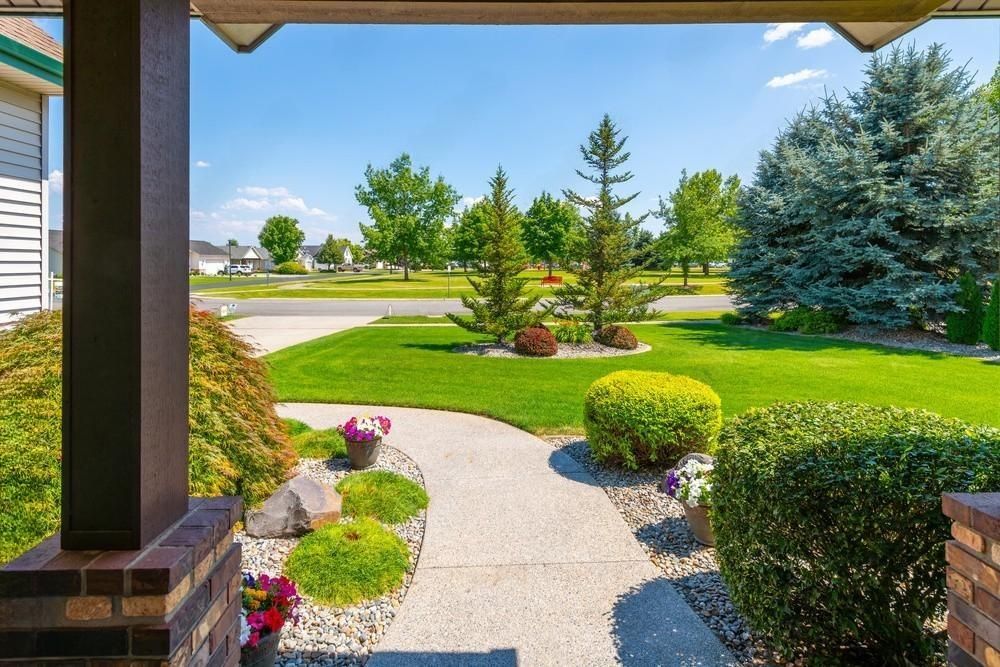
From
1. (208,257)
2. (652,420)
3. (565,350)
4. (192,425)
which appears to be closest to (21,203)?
(192,425)

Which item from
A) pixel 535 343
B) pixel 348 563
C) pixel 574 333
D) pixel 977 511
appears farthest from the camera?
pixel 574 333

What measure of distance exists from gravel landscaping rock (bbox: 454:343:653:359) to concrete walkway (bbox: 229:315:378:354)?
4557mm

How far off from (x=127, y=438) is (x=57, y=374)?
8.54ft

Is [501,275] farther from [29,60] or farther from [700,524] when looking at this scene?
[700,524]

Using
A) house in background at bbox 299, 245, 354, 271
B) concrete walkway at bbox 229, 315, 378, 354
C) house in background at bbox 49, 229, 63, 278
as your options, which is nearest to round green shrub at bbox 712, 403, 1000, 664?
house in background at bbox 49, 229, 63, 278

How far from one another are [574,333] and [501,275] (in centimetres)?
225

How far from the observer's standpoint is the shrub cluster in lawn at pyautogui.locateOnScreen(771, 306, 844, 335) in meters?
16.1

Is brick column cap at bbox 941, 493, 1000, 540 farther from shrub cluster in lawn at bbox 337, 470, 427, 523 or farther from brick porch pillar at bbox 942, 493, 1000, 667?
shrub cluster in lawn at bbox 337, 470, 427, 523

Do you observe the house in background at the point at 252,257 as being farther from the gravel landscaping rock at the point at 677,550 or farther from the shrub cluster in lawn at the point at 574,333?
the gravel landscaping rock at the point at 677,550

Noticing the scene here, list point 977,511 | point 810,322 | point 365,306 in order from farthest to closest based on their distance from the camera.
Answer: point 365,306 < point 810,322 < point 977,511

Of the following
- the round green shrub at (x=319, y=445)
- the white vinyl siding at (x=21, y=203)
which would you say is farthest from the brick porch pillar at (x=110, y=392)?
the white vinyl siding at (x=21, y=203)

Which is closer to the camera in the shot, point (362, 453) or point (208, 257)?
point (362, 453)

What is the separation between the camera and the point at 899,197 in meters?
14.6

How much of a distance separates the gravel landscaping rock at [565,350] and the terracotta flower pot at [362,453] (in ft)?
23.2
